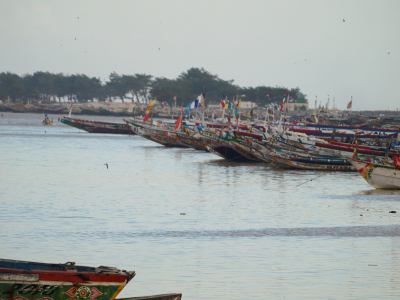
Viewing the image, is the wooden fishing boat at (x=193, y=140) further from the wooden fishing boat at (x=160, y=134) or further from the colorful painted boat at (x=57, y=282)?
the colorful painted boat at (x=57, y=282)

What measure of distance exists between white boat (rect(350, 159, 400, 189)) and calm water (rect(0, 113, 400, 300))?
55cm

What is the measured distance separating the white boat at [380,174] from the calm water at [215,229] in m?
0.55

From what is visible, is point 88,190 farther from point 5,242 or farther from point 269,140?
point 269,140

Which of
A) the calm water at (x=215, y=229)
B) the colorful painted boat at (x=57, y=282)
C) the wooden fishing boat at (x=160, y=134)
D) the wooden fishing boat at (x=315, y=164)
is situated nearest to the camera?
the colorful painted boat at (x=57, y=282)

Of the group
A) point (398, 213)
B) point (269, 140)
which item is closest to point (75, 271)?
point (398, 213)

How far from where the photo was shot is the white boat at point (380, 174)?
→ 127ft

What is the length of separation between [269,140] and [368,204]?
21631 mm

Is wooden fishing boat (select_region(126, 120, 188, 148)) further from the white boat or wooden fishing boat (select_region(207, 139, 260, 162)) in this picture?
the white boat

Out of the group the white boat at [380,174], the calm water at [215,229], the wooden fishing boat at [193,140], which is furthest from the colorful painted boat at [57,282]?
the wooden fishing boat at [193,140]

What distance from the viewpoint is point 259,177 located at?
46.8 meters

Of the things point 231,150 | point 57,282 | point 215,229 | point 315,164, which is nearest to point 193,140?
point 231,150

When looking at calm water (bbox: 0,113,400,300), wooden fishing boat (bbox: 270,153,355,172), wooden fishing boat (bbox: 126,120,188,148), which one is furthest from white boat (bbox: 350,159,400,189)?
wooden fishing boat (bbox: 126,120,188,148)

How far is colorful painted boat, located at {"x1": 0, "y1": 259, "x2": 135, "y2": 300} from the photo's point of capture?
13.8m

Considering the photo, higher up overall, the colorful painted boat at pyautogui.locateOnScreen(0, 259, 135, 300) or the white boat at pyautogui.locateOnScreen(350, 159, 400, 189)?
the colorful painted boat at pyautogui.locateOnScreen(0, 259, 135, 300)
